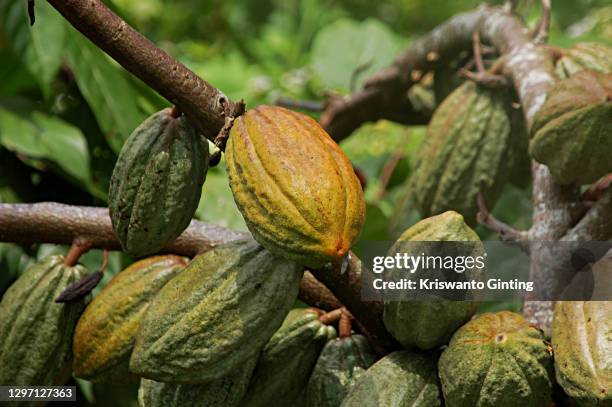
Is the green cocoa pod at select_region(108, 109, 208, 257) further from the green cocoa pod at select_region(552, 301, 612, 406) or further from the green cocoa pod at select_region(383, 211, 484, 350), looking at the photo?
the green cocoa pod at select_region(552, 301, 612, 406)

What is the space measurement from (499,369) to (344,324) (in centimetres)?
27

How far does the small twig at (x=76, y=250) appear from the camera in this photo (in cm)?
140

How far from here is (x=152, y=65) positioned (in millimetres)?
1132

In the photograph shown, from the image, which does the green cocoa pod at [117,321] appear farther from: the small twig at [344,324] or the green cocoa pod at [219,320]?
the small twig at [344,324]

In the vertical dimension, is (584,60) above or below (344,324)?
above

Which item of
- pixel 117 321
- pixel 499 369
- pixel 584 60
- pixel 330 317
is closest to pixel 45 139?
pixel 117 321

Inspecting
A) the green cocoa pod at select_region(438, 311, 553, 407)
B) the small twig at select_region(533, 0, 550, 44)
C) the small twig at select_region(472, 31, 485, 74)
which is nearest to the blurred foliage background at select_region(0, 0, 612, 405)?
the small twig at select_region(472, 31, 485, 74)

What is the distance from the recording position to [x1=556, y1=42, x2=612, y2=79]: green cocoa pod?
161 centimetres

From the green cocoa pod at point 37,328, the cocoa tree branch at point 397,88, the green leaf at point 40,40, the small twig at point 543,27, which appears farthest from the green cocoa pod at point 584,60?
the green leaf at point 40,40

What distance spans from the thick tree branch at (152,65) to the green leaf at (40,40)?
84 centimetres

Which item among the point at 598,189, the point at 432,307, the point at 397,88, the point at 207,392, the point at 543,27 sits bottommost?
the point at 207,392

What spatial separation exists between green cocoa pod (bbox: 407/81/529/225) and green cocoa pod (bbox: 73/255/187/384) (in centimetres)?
67

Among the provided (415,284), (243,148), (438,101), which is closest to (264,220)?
(243,148)

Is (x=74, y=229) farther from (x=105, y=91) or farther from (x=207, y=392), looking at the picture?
(x=105, y=91)
